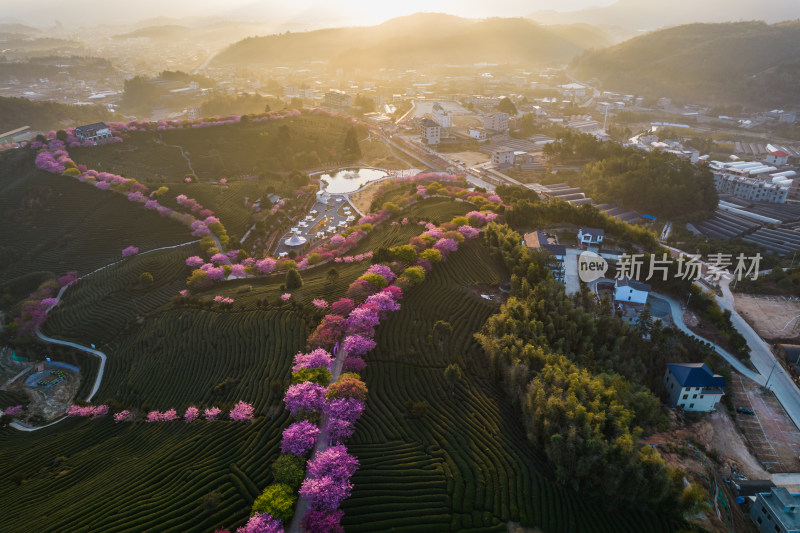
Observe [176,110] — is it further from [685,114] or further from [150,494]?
[685,114]

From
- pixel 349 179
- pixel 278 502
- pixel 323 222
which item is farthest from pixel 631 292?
pixel 349 179

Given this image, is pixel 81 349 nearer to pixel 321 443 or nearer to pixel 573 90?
pixel 321 443

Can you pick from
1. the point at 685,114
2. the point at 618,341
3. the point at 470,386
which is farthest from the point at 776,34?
the point at 470,386

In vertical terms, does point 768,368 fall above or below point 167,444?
below

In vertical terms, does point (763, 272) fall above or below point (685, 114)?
below

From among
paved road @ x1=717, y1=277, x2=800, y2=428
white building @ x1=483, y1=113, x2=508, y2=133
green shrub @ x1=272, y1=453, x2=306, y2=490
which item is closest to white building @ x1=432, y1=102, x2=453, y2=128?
white building @ x1=483, y1=113, x2=508, y2=133

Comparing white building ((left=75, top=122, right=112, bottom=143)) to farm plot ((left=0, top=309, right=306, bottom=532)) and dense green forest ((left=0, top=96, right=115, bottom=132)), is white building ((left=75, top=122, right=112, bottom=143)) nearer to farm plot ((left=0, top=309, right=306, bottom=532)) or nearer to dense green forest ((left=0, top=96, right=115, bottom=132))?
dense green forest ((left=0, top=96, right=115, bottom=132))

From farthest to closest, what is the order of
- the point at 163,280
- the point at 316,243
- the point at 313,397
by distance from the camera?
the point at 316,243, the point at 163,280, the point at 313,397

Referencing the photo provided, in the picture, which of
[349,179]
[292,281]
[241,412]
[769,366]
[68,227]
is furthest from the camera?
[349,179]

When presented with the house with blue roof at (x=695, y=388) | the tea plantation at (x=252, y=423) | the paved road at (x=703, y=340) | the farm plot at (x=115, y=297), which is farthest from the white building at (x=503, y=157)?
the house with blue roof at (x=695, y=388)
